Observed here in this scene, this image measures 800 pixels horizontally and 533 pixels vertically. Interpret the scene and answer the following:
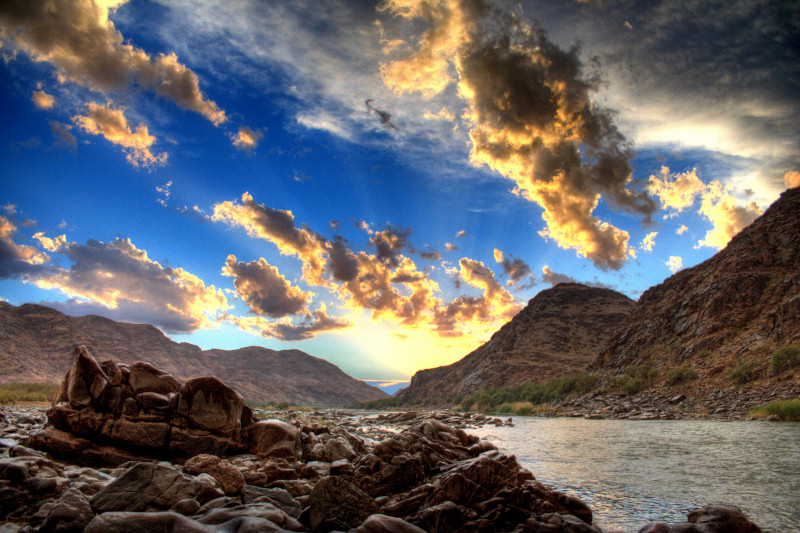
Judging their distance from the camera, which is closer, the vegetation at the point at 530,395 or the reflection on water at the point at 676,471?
the reflection on water at the point at 676,471

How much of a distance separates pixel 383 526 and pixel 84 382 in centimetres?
1360

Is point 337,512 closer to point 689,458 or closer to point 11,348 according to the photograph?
point 689,458

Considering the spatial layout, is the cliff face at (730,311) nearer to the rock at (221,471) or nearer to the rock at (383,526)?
the rock at (383,526)

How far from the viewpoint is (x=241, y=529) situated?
627cm

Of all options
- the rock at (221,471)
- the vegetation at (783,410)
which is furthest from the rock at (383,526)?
the vegetation at (783,410)

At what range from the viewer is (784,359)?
3597 cm

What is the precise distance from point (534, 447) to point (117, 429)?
22583 millimetres

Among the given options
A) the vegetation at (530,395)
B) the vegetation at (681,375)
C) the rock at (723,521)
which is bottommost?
the vegetation at (530,395)

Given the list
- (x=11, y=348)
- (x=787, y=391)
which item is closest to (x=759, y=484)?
(x=787, y=391)

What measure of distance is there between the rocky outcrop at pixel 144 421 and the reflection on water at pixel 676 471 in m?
11.2

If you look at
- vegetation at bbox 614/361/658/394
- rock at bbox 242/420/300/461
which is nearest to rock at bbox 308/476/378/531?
rock at bbox 242/420/300/461

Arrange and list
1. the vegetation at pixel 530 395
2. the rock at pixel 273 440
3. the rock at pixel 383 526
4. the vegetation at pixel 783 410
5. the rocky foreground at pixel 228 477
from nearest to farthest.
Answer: the rock at pixel 383 526 → the rocky foreground at pixel 228 477 → the rock at pixel 273 440 → the vegetation at pixel 783 410 → the vegetation at pixel 530 395

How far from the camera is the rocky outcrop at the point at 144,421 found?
13.2 metres

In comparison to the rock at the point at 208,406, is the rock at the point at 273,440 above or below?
below
